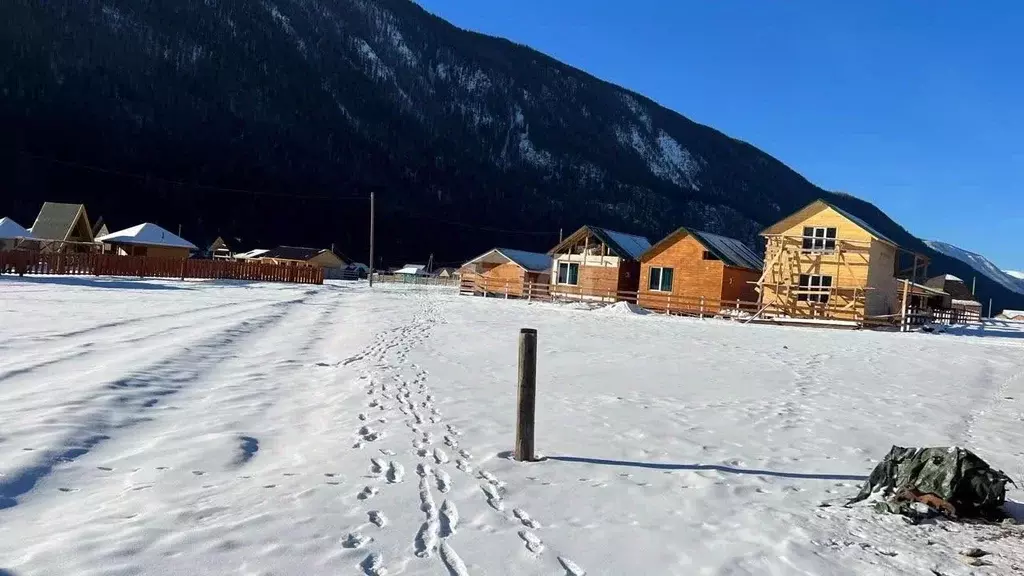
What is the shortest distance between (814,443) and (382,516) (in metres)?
5.15

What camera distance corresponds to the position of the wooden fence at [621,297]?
→ 113ft

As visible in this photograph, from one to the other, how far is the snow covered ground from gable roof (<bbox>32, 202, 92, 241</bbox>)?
1745 inches

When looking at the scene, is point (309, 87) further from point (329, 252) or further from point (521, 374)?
point (521, 374)

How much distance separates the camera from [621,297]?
134 ft

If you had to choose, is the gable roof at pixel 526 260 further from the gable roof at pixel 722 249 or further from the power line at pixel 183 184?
the power line at pixel 183 184

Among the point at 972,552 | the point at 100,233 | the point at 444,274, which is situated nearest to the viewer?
the point at 972,552

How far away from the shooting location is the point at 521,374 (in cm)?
601

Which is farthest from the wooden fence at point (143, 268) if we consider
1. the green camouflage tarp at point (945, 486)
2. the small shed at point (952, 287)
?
the small shed at point (952, 287)

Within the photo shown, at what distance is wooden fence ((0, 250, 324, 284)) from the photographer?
35719 millimetres

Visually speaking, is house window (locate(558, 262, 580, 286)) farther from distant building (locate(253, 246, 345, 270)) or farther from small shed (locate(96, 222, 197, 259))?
distant building (locate(253, 246, 345, 270))

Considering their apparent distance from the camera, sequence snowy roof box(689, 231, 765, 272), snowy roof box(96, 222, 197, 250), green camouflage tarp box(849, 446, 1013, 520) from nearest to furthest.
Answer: green camouflage tarp box(849, 446, 1013, 520)
snowy roof box(689, 231, 765, 272)
snowy roof box(96, 222, 197, 250)

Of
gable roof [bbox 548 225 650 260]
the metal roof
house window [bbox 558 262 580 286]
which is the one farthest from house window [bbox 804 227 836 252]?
the metal roof

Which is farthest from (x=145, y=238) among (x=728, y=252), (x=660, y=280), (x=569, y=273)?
(x=728, y=252)

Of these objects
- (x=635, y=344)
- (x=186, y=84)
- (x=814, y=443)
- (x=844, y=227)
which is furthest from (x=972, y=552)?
(x=186, y=84)
